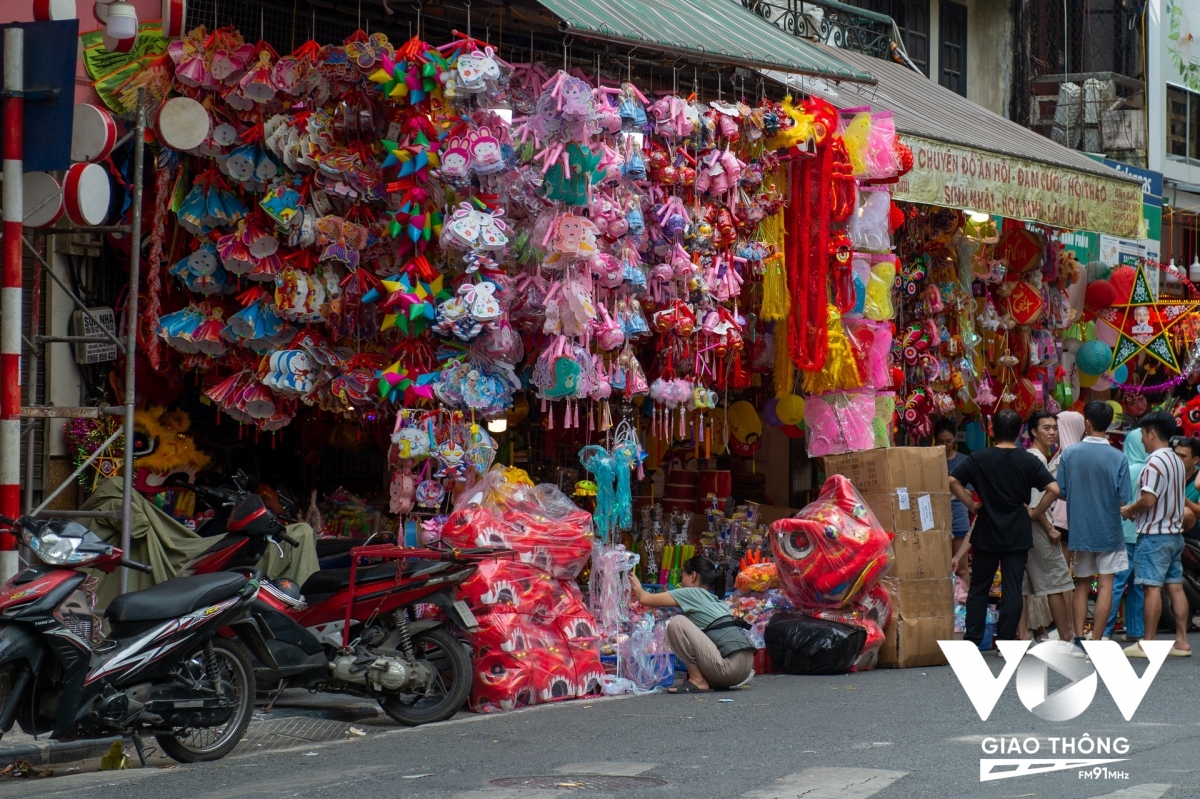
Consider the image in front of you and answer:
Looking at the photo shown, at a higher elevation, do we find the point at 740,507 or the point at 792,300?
the point at 792,300

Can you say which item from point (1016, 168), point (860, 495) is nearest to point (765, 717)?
point (860, 495)

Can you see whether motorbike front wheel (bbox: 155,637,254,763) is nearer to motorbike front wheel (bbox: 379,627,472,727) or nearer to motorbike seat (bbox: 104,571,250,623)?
motorbike seat (bbox: 104,571,250,623)

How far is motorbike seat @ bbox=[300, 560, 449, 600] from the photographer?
26.1 ft

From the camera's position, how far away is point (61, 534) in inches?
255

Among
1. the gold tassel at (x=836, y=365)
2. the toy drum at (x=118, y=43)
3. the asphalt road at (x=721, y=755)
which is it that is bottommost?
the asphalt road at (x=721, y=755)

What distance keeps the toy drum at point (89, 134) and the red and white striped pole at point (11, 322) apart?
0.90 m

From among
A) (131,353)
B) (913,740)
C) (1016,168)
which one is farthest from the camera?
(1016,168)

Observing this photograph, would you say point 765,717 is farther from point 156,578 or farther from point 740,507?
point 740,507

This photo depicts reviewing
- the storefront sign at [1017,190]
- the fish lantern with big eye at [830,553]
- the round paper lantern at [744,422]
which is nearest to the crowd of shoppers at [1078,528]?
the fish lantern with big eye at [830,553]

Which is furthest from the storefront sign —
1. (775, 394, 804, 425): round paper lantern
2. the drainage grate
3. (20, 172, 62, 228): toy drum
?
the drainage grate

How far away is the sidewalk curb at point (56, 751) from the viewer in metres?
6.84

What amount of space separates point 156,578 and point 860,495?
4501mm

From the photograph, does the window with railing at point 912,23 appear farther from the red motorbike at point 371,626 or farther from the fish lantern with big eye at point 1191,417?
the red motorbike at point 371,626

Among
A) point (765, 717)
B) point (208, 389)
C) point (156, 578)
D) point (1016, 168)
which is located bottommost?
point (765, 717)
